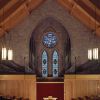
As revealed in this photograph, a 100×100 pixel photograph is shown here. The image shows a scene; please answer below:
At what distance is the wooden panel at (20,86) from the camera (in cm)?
2794

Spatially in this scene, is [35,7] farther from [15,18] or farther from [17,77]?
[17,77]

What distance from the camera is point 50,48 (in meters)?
30.1

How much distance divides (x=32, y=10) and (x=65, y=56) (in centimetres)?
414

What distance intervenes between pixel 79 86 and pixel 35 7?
649cm

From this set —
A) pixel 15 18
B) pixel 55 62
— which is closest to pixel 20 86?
pixel 55 62

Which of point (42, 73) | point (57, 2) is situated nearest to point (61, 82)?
point (42, 73)

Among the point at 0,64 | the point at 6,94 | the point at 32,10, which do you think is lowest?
the point at 6,94

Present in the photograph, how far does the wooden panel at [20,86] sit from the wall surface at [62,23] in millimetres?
1507

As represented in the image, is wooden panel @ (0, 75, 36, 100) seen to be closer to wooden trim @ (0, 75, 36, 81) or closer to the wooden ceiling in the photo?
wooden trim @ (0, 75, 36, 81)

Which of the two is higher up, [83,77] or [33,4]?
[33,4]

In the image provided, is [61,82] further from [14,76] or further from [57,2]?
[57,2]

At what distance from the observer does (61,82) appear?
93.5 ft

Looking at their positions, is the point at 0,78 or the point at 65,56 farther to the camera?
the point at 65,56

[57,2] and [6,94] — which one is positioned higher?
[57,2]
